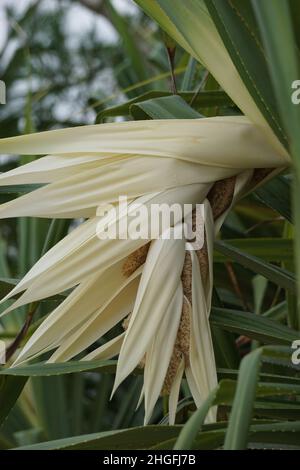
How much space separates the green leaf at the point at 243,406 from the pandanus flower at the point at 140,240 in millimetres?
128

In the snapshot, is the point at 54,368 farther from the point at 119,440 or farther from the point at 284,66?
the point at 284,66

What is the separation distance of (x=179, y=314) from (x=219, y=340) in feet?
A: 0.81

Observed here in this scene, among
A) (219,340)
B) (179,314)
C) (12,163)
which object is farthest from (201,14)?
(12,163)

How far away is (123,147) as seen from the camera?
1.87ft

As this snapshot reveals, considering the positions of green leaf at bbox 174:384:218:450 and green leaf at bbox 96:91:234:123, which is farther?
green leaf at bbox 96:91:234:123

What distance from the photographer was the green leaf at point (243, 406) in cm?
41

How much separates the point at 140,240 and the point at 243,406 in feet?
0.57

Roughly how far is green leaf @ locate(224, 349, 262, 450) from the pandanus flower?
0.13 m

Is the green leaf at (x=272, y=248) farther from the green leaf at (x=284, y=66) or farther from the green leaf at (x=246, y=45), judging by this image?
the green leaf at (x=284, y=66)

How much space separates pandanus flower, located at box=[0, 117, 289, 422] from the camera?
1.83ft

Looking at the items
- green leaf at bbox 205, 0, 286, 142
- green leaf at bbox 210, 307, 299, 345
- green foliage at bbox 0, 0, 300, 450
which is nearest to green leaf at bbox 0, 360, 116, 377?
green foliage at bbox 0, 0, 300, 450

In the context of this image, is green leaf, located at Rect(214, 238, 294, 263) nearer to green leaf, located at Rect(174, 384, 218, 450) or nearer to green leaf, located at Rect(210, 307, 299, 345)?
green leaf, located at Rect(210, 307, 299, 345)
